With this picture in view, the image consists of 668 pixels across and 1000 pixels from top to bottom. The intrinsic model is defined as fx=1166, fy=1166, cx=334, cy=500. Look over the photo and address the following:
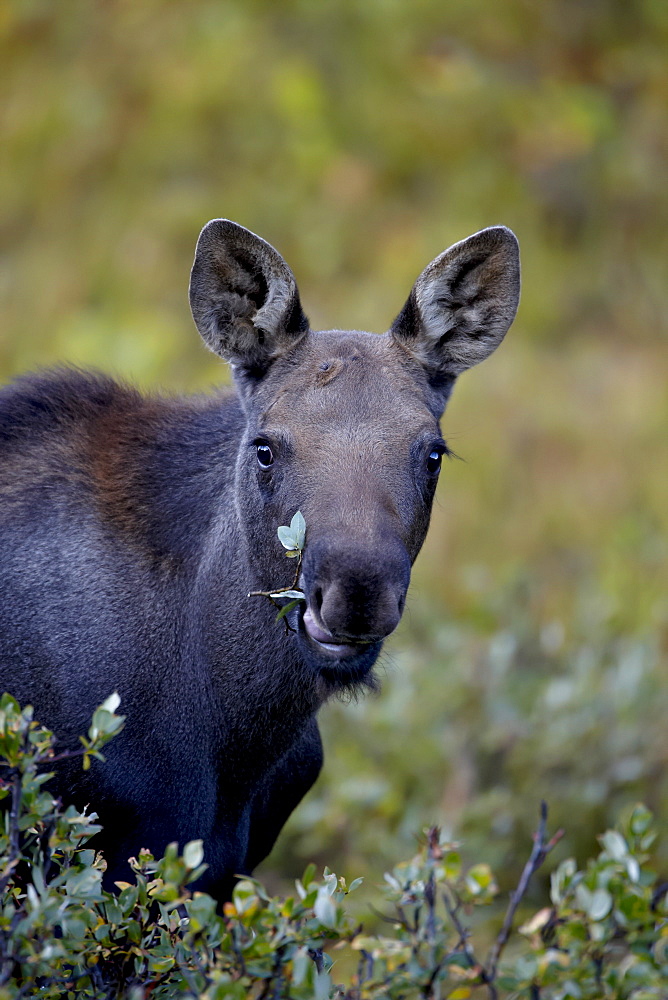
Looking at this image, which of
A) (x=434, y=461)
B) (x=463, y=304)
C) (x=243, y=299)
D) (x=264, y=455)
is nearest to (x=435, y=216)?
(x=463, y=304)

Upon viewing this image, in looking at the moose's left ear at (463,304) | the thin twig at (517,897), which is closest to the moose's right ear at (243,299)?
the moose's left ear at (463,304)

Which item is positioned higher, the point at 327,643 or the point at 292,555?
the point at 292,555

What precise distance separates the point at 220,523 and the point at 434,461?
1112 mm

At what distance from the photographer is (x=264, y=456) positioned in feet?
17.2

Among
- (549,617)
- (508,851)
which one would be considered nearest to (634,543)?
(549,617)

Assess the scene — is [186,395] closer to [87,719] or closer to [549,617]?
[87,719]

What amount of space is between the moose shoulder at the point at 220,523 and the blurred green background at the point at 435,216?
5288mm

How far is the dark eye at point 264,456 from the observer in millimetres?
5219

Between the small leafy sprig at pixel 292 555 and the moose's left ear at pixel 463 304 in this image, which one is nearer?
the small leafy sprig at pixel 292 555

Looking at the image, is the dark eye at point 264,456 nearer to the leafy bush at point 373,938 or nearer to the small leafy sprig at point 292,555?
the small leafy sprig at point 292,555

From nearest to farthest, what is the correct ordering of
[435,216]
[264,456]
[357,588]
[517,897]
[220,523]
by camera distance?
[517,897] → [357,588] → [264,456] → [220,523] → [435,216]

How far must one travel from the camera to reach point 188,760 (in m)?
5.37

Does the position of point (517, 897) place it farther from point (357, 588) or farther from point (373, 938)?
point (357, 588)

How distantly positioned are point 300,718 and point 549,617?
826 centimetres
